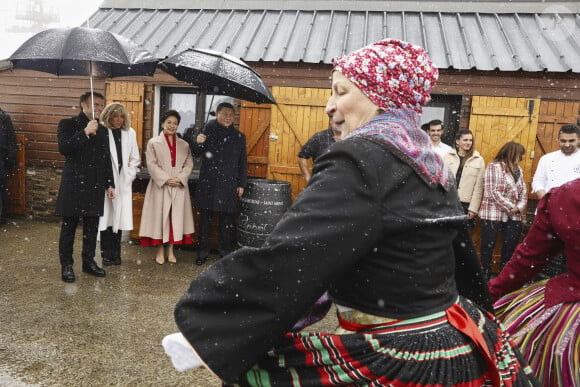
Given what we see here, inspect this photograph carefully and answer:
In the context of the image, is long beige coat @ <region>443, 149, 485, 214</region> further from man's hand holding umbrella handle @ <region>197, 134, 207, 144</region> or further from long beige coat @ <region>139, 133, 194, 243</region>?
long beige coat @ <region>139, 133, 194, 243</region>

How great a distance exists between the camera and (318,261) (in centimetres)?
104

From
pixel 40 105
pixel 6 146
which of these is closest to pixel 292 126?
pixel 6 146

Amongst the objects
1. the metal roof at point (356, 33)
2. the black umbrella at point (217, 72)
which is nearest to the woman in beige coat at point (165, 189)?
the black umbrella at point (217, 72)

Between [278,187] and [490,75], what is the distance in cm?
344

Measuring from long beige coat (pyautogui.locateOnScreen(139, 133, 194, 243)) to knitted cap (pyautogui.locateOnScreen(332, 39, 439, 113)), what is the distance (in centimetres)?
474

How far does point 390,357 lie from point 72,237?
4434 mm

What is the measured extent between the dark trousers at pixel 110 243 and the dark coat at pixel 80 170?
0.74 metres

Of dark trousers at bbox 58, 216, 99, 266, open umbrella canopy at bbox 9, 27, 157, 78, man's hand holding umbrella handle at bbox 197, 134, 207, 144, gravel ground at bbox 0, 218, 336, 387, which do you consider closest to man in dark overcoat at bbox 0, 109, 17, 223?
gravel ground at bbox 0, 218, 336, 387

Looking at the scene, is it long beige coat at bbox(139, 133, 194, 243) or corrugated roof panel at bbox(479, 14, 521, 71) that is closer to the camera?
long beige coat at bbox(139, 133, 194, 243)

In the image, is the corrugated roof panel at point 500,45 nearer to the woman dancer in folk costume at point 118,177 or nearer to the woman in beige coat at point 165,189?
the woman in beige coat at point 165,189

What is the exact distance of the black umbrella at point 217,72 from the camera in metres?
4.89

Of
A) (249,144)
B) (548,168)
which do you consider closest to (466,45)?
(548,168)

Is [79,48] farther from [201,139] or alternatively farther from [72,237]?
[72,237]

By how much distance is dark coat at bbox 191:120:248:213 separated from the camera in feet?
19.0
